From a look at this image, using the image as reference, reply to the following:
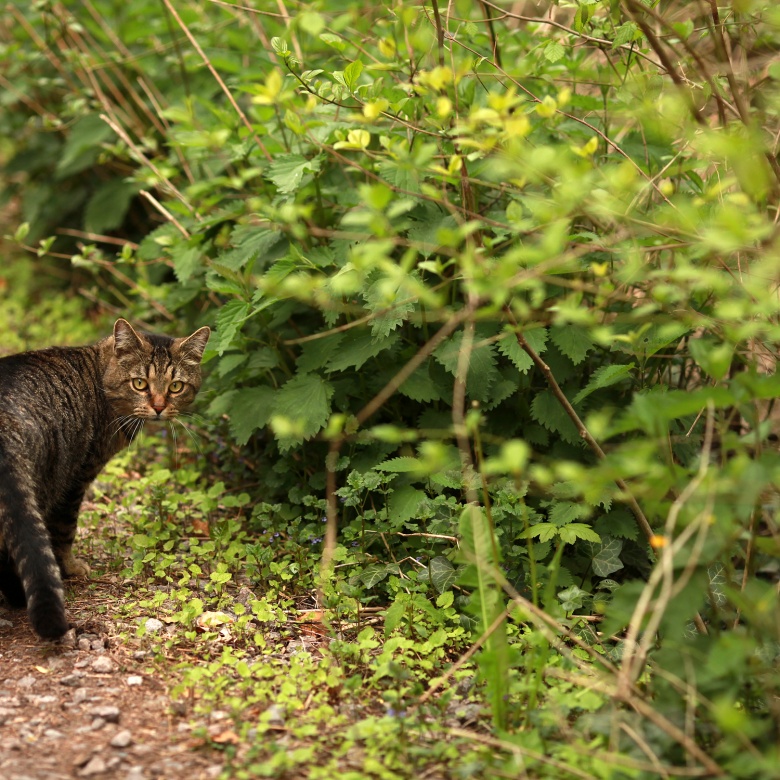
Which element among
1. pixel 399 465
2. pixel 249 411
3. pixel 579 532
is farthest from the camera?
pixel 249 411

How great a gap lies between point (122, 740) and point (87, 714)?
9.6 inches

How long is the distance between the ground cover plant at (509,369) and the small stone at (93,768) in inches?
17.4

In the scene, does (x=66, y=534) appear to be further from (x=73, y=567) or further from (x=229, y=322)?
(x=229, y=322)

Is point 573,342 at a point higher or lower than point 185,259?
lower

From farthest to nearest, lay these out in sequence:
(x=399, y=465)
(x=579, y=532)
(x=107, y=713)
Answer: (x=399, y=465) → (x=579, y=532) → (x=107, y=713)

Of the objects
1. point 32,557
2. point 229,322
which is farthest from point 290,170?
point 32,557

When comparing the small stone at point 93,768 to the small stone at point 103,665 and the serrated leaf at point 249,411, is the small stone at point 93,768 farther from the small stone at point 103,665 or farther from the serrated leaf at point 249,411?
the serrated leaf at point 249,411

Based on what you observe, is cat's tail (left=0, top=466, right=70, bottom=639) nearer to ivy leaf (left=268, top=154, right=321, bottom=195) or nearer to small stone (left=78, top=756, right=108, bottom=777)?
small stone (left=78, top=756, right=108, bottom=777)

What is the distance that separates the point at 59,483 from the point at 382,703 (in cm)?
164

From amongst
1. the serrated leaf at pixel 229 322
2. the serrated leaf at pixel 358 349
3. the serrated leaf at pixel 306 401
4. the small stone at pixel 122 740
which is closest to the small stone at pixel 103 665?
the small stone at pixel 122 740

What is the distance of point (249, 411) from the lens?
13.0 feet

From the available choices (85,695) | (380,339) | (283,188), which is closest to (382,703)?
(85,695)

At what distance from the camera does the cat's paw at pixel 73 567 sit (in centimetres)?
365

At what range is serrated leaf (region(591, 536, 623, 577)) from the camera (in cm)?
341
